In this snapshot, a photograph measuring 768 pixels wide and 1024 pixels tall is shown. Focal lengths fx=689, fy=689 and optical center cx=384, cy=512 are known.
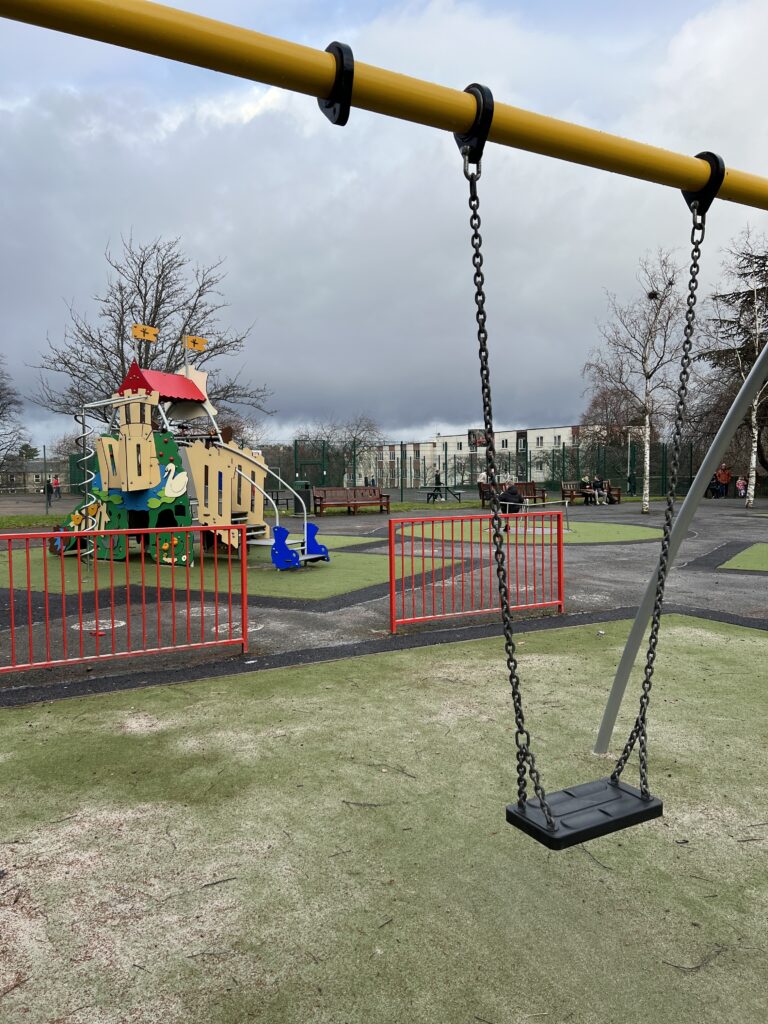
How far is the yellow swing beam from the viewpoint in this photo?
71.0 inches

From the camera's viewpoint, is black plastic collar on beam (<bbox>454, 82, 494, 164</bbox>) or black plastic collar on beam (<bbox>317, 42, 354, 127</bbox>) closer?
black plastic collar on beam (<bbox>317, 42, 354, 127</bbox>)

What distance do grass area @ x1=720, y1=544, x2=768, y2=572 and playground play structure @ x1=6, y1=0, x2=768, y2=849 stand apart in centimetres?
962

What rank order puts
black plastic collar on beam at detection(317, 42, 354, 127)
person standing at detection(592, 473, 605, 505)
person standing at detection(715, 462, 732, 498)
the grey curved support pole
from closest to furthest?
black plastic collar on beam at detection(317, 42, 354, 127), the grey curved support pole, person standing at detection(592, 473, 605, 505), person standing at detection(715, 462, 732, 498)

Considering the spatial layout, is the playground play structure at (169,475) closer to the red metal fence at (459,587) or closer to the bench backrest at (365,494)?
the red metal fence at (459,587)

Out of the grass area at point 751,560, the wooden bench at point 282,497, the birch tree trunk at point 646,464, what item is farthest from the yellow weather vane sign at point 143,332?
the birch tree trunk at point 646,464

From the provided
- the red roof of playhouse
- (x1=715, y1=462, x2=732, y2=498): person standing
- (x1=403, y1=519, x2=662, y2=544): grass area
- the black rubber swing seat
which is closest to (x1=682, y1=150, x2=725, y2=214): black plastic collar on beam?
the black rubber swing seat

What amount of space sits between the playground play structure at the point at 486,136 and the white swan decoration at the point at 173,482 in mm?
9630

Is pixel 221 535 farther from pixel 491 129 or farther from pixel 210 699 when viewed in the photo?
pixel 491 129

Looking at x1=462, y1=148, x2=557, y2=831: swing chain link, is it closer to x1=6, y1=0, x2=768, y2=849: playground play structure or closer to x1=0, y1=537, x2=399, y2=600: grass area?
x1=6, y1=0, x2=768, y2=849: playground play structure

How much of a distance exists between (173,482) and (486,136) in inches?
391

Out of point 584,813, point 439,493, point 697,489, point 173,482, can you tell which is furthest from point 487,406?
point 439,493

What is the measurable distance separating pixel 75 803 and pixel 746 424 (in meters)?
36.0

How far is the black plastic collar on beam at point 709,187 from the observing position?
2.62 meters

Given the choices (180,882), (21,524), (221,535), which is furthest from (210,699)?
(21,524)
